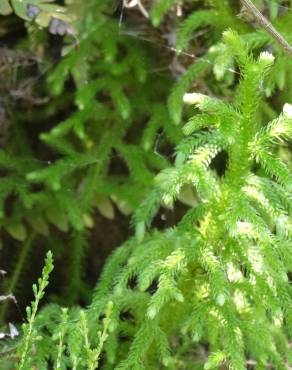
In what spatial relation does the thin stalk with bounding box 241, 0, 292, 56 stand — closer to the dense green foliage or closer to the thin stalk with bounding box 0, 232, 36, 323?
the dense green foliage

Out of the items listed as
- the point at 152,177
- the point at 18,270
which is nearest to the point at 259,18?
the point at 152,177

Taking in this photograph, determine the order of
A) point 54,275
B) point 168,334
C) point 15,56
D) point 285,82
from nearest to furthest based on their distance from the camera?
point 168,334 < point 285,82 < point 15,56 < point 54,275

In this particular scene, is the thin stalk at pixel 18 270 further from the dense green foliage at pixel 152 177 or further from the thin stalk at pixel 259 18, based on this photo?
the thin stalk at pixel 259 18

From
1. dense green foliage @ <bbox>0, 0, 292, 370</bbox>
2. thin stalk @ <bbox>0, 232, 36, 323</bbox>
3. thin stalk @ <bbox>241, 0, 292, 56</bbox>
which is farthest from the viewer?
thin stalk @ <bbox>0, 232, 36, 323</bbox>

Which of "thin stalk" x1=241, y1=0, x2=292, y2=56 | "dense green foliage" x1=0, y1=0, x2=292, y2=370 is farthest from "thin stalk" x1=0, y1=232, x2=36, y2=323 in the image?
"thin stalk" x1=241, y1=0, x2=292, y2=56

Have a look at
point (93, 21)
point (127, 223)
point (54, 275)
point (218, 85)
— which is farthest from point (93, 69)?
point (54, 275)

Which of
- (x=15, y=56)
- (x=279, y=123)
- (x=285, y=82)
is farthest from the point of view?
(x=15, y=56)

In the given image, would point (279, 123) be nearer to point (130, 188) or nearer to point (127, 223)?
point (130, 188)

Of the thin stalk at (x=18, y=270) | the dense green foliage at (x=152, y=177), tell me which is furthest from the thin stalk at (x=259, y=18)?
the thin stalk at (x=18, y=270)
